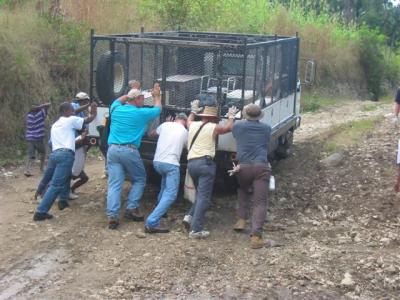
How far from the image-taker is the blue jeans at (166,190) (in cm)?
777

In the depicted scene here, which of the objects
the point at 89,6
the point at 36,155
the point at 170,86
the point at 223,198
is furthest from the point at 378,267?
the point at 89,6

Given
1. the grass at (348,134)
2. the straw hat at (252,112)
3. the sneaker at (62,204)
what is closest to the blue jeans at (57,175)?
the sneaker at (62,204)

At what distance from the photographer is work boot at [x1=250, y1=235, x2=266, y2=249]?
734 cm

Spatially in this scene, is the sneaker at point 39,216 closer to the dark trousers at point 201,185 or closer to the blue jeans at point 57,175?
the blue jeans at point 57,175

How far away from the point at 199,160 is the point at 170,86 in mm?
1417

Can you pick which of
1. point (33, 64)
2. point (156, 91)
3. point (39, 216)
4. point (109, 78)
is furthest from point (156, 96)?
point (33, 64)

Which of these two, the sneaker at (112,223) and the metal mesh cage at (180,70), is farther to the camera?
the metal mesh cage at (180,70)

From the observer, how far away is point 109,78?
8938mm

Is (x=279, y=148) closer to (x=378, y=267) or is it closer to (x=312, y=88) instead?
(x=378, y=267)

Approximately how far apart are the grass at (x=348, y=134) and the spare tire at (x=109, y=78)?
490 centimetres

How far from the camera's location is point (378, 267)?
22.0ft

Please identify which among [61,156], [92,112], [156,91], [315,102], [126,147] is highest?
[156,91]

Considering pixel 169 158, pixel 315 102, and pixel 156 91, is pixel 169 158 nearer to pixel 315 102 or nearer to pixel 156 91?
pixel 156 91

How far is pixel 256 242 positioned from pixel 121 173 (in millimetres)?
1890
